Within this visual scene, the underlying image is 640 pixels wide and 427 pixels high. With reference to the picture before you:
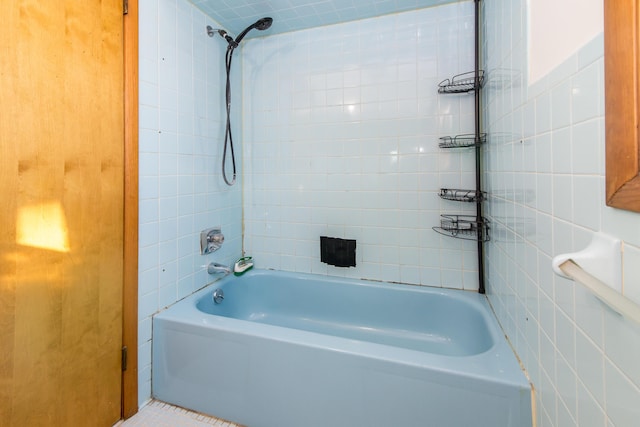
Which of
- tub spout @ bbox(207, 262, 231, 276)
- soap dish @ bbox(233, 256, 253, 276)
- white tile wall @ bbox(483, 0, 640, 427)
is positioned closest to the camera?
white tile wall @ bbox(483, 0, 640, 427)

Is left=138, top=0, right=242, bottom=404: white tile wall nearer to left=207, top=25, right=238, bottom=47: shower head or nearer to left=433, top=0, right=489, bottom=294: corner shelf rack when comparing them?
left=207, top=25, right=238, bottom=47: shower head

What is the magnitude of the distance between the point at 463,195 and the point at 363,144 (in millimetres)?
694

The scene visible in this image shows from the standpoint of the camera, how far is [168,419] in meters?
1.29

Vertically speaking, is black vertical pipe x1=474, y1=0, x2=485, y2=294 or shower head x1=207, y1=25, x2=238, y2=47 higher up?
shower head x1=207, y1=25, x2=238, y2=47

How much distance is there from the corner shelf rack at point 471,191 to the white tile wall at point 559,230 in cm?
34

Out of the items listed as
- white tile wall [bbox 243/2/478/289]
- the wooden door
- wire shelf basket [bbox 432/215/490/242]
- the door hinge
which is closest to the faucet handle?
white tile wall [bbox 243/2/478/289]

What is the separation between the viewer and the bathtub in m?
0.97

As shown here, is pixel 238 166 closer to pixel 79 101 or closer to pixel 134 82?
pixel 134 82

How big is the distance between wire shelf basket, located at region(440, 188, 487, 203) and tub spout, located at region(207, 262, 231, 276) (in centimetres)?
147

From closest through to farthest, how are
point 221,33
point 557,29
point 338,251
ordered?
1. point 557,29
2. point 221,33
3. point 338,251

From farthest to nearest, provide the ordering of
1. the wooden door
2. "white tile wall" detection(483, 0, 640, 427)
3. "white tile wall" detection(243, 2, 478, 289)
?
"white tile wall" detection(243, 2, 478, 289) < the wooden door < "white tile wall" detection(483, 0, 640, 427)

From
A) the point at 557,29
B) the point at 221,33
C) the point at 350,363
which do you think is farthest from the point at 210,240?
the point at 557,29

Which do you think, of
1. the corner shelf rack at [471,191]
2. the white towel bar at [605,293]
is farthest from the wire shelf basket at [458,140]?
the white towel bar at [605,293]

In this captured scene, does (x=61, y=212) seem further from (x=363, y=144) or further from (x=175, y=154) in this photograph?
(x=363, y=144)
